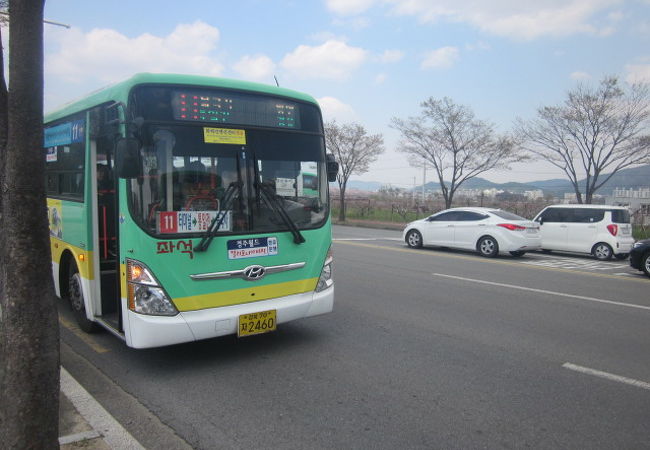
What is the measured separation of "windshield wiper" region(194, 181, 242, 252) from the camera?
181 inches

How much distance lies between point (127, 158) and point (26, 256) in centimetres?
171

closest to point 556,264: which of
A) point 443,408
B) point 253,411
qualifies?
point 443,408

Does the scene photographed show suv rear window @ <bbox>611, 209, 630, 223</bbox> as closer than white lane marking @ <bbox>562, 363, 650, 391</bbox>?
No

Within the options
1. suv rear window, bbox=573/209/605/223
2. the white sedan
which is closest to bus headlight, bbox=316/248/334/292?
the white sedan

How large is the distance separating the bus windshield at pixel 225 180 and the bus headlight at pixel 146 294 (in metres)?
0.36

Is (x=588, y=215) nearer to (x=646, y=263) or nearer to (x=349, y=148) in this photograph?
(x=646, y=263)

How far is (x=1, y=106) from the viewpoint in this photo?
4.28 meters

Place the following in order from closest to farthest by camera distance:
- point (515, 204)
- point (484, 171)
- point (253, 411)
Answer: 1. point (253, 411)
2. point (484, 171)
3. point (515, 204)

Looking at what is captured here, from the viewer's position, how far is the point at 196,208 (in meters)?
4.66

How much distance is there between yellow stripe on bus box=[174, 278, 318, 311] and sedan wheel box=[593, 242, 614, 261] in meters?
12.2

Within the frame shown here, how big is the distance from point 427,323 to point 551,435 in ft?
9.62

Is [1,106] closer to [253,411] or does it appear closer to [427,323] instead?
[253,411]

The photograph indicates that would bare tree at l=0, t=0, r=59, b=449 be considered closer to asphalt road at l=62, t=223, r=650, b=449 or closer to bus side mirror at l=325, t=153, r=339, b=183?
asphalt road at l=62, t=223, r=650, b=449

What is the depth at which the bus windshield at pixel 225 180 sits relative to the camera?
4.46m
